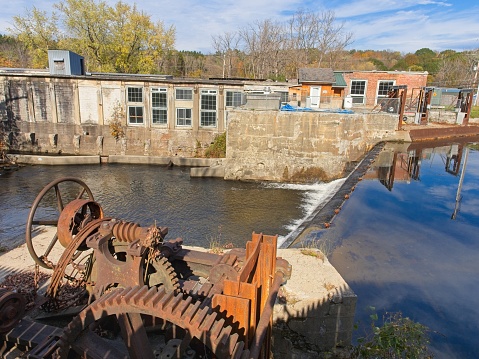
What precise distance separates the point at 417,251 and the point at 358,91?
68.5 ft

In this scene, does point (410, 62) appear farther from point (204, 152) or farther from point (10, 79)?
point (10, 79)

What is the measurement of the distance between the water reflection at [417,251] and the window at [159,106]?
539 inches

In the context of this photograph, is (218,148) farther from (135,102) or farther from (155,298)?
(155,298)

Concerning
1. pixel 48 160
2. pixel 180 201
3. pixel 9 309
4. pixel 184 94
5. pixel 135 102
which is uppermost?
pixel 184 94

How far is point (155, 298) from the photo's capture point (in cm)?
296

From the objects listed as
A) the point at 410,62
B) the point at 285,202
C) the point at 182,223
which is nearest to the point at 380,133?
the point at 285,202

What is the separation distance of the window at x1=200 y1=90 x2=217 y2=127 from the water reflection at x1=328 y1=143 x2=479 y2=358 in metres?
11.4

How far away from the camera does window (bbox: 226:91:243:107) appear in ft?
71.9

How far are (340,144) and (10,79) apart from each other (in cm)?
2089

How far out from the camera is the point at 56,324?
174 inches

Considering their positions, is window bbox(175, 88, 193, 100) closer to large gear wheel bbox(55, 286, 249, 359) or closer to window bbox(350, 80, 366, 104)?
window bbox(350, 80, 366, 104)

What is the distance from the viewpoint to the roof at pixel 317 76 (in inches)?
942

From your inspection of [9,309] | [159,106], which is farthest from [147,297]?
[159,106]

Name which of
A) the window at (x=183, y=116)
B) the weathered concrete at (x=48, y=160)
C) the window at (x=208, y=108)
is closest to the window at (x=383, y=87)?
the window at (x=208, y=108)
